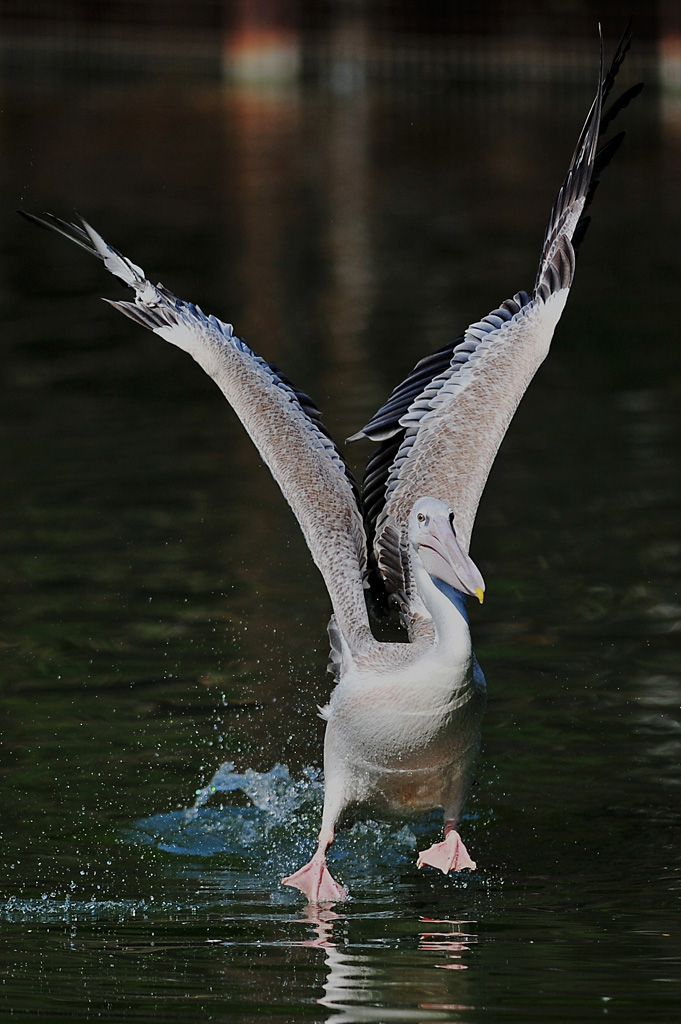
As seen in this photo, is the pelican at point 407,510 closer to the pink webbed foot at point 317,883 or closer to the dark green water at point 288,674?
the pink webbed foot at point 317,883

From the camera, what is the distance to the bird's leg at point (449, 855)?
24.9 feet

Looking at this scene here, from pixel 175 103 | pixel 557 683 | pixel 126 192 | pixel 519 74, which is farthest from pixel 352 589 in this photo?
pixel 519 74

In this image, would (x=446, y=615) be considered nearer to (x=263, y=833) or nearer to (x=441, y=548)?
(x=441, y=548)

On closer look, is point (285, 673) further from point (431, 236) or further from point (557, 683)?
point (431, 236)

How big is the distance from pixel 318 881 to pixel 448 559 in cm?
148

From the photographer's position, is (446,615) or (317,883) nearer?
(446,615)

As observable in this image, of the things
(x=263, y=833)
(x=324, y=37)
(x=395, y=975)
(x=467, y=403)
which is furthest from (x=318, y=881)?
(x=324, y=37)

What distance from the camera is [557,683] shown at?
31.6 ft

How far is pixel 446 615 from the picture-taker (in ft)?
23.6

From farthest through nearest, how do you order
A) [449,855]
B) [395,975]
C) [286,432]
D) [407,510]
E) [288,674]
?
[288,674], [286,432], [407,510], [449,855], [395,975]

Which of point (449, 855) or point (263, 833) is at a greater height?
point (449, 855)

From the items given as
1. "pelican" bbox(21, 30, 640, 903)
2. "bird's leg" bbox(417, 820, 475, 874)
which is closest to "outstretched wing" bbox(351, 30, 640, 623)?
"pelican" bbox(21, 30, 640, 903)

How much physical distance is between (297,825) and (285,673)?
1377mm

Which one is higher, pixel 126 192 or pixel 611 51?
pixel 611 51
